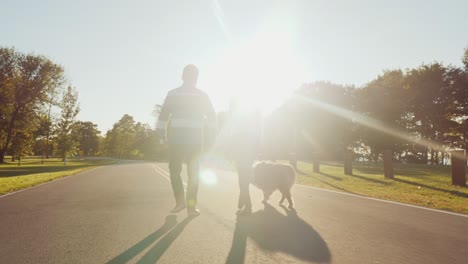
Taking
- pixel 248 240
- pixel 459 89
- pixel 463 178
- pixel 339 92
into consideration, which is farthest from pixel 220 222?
pixel 339 92

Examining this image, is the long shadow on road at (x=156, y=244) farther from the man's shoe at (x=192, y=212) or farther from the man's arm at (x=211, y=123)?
the man's arm at (x=211, y=123)

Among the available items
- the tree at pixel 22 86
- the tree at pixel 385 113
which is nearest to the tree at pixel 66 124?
→ the tree at pixel 22 86

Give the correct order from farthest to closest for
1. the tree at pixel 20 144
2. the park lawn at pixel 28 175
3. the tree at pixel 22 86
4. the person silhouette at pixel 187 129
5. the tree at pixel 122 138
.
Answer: the tree at pixel 122 138
the tree at pixel 20 144
the tree at pixel 22 86
the park lawn at pixel 28 175
the person silhouette at pixel 187 129

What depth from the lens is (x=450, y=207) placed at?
7.26 m

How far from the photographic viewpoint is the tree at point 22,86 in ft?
119

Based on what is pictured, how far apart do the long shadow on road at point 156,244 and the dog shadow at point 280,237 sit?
2.39 feet

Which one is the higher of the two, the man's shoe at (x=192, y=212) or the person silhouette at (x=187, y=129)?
the person silhouette at (x=187, y=129)

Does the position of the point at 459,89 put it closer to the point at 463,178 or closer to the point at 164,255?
the point at 463,178

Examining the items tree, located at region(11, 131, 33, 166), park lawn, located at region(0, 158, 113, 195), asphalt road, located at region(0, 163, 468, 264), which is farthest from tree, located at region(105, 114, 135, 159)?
asphalt road, located at region(0, 163, 468, 264)

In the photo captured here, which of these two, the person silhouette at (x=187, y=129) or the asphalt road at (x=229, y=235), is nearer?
the asphalt road at (x=229, y=235)

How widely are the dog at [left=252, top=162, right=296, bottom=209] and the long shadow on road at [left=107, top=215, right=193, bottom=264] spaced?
7.38ft

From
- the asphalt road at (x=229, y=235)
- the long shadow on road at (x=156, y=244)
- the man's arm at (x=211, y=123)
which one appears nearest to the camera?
the long shadow on road at (x=156, y=244)

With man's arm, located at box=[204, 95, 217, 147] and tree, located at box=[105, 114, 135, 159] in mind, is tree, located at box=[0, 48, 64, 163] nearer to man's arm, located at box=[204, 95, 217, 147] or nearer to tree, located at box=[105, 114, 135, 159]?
man's arm, located at box=[204, 95, 217, 147]

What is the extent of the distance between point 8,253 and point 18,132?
48.4 m
